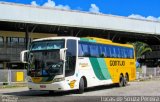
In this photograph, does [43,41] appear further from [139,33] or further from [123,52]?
[139,33]

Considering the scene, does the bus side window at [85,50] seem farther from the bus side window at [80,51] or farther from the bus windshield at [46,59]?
the bus windshield at [46,59]

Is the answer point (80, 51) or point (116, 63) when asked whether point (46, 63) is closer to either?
point (80, 51)

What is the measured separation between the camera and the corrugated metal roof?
48.1 m

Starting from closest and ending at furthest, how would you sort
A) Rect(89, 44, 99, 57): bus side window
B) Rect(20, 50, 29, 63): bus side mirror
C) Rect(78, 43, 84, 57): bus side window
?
Rect(20, 50, 29, 63): bus side mirror → Rect(78, 43, 84, 57): bus side window → Rect(89, 44, 99, 57): bus side window

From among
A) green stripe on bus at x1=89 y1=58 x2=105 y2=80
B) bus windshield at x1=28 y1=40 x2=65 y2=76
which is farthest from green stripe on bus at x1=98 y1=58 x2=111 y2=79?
bus windshield at x1=28 y1=40 x2=65 y2=76

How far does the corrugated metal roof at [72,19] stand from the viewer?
4812 cm

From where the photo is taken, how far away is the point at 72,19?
178ft

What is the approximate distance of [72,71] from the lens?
21859mm

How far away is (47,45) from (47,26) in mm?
33090

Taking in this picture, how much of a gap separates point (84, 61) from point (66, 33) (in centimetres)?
3956

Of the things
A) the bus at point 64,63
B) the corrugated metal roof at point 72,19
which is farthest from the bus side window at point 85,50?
the corrugated metal roof at point 72,19

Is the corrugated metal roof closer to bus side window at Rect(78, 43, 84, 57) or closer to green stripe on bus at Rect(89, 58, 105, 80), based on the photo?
green stripe on bus at Rect(89, 58, 105, 80)

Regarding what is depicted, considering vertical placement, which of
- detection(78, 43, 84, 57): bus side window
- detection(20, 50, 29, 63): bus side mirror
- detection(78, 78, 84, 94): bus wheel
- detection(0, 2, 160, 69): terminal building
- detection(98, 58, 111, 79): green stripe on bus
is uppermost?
detection(0, 2, 160, 69): terminal building

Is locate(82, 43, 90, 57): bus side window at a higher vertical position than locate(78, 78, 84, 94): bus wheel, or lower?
higher
